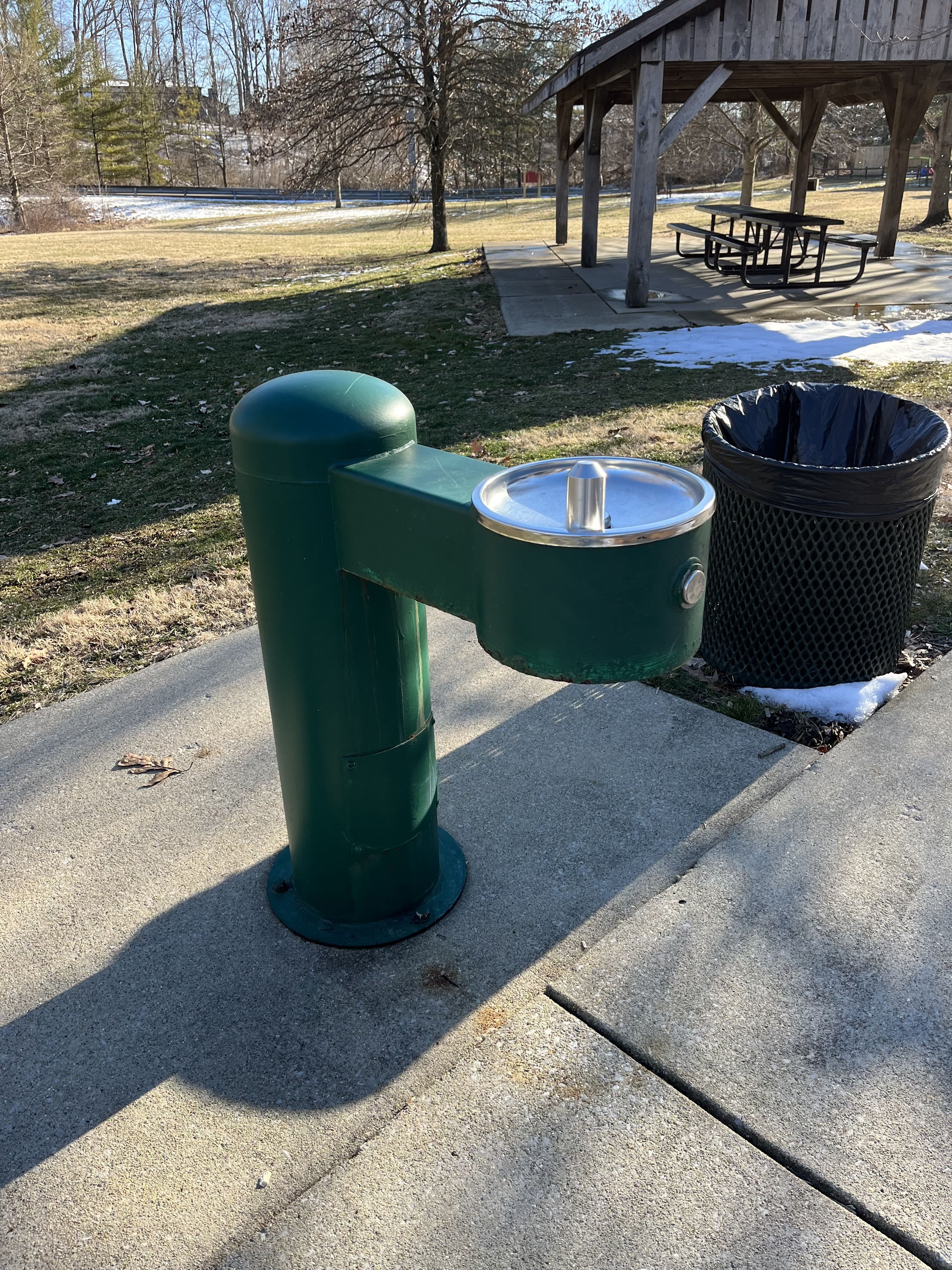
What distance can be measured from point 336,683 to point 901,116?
52.9 ft

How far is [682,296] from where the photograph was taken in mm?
13039

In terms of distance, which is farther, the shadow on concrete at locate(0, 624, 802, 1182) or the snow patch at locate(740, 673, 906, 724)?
the snow patch at locate(740, 673, 906, 724)

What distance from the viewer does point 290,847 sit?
2.58 metres

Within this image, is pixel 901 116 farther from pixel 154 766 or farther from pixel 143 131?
pixel 143 131

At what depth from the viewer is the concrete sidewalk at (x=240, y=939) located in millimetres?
1879

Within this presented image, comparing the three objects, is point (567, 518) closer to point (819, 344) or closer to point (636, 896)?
point (636, 896)

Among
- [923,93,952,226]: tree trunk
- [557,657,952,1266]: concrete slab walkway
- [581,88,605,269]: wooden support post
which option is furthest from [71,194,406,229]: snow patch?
[557,657,952,1266]: concrete slab walkway

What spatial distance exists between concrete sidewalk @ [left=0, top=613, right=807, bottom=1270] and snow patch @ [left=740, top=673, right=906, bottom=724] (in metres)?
0.30

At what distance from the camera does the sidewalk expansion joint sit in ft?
5.57

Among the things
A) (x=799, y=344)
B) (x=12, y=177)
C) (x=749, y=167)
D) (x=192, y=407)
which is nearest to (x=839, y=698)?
(x=192, y=407)

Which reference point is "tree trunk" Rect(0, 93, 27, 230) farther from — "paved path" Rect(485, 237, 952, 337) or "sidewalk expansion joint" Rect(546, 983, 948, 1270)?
"sidewalk expansion joint" Rect(546, 983, 948, 1270)

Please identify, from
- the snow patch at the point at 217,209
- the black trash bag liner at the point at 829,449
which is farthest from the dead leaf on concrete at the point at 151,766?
the snow patch at the point at 217,209

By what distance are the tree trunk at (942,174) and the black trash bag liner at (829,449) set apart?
21183mm

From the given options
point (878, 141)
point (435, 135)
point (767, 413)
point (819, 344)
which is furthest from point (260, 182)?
point (767, 413)
